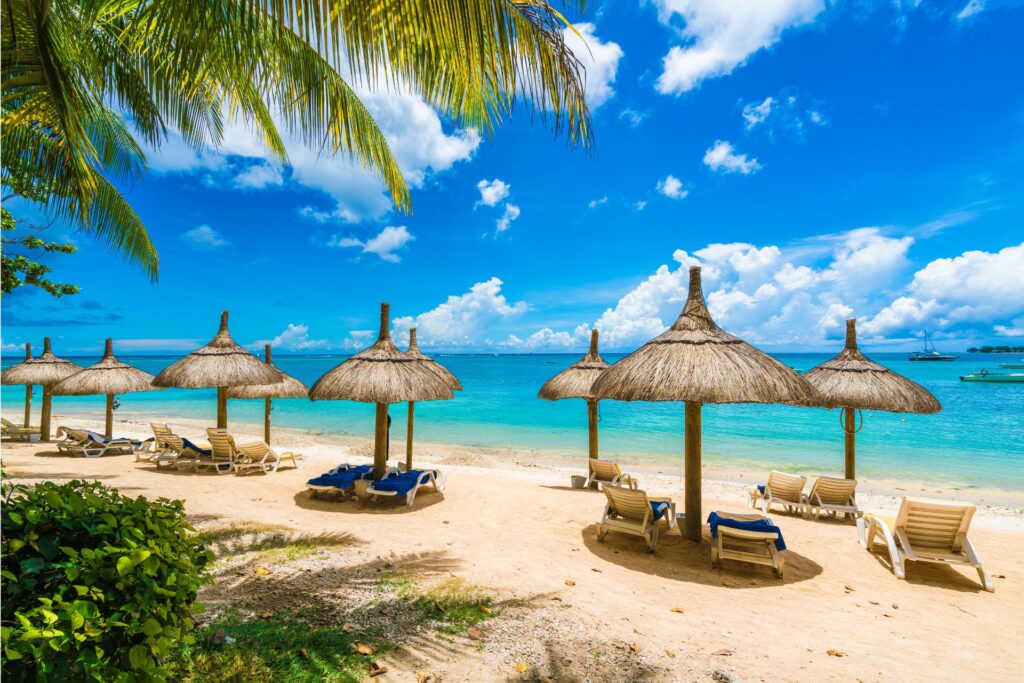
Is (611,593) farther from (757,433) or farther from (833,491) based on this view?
(757,433)

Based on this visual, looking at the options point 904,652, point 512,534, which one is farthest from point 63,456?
point 904,652

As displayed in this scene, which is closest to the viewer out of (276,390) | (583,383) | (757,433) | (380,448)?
(380,448)

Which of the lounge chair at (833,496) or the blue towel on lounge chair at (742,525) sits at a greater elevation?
the blue towel on lounge chair at (742,525)

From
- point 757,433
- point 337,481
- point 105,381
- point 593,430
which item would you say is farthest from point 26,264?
point 757,433

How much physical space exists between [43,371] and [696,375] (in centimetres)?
1615

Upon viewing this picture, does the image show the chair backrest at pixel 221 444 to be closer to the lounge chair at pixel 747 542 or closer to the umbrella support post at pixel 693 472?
the umbrella support post at pixel 693 472

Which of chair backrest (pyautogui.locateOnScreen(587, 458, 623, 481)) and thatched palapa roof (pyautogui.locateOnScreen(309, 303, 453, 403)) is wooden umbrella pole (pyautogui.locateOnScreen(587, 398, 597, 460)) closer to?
chair backrest (pyautogui.locateOnScreen(587, 458, 623, 481))

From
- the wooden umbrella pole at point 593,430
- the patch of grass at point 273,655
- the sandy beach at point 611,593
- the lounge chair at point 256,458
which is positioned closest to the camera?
the patch of grass at point 273,655

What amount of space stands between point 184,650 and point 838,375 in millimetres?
8669

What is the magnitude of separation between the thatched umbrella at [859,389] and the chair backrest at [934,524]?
2029 mm

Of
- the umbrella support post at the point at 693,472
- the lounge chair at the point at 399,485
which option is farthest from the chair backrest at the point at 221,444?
the umbrella support post at the point at 693,472

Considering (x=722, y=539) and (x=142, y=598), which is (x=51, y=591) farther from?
(x=722, y=539)

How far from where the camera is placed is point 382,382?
23.3ft

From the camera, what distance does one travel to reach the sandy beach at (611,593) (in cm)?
297
